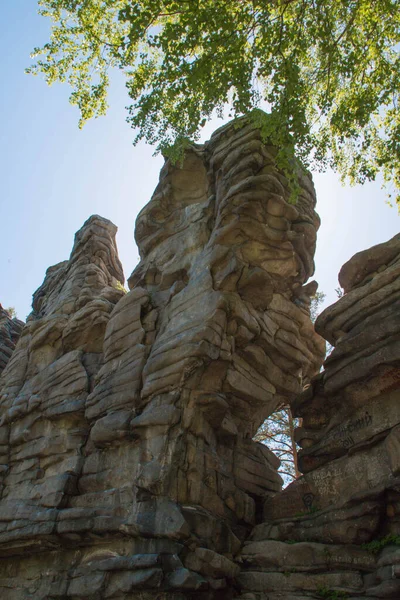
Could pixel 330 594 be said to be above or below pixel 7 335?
below

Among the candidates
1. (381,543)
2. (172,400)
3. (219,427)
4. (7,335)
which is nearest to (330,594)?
(381,543)

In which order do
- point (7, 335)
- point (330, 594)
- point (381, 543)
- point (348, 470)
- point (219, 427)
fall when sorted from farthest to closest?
1. point (7, 335)
2. point (219, 427)
3. point (348, 470)
4. point (381, 543)
5. point (330, 594)

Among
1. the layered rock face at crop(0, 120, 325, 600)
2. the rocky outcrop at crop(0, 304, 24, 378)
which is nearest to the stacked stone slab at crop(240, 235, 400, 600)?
the layered rock face at crop(0, 120, 325, 600)

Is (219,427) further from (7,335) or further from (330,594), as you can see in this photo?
(7,335)

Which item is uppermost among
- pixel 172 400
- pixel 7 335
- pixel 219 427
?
pixel 7 335

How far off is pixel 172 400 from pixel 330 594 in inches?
196

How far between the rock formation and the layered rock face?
2.0 inches

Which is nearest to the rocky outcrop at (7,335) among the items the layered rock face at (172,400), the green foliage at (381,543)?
the layered rock face at (172,400)

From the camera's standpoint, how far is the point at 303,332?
603 inches

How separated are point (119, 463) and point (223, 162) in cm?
1019

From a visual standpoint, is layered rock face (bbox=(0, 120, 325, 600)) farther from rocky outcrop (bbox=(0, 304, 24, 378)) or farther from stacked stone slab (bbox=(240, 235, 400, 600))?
rocky outcrop (bbox=(0, 304, 24, 378))

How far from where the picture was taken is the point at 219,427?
12.4 m

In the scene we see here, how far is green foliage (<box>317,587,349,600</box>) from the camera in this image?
8656 millimetres

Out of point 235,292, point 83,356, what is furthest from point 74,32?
point 83,356
